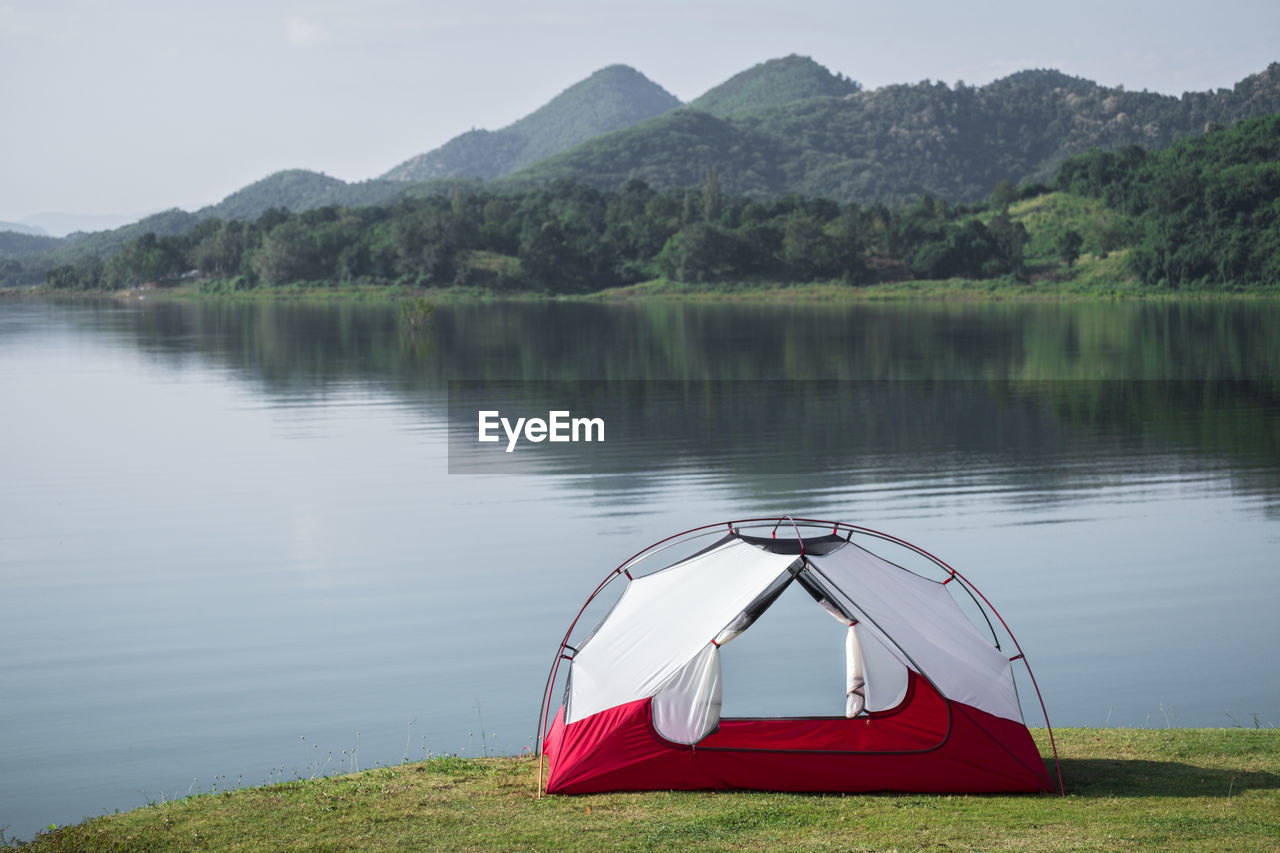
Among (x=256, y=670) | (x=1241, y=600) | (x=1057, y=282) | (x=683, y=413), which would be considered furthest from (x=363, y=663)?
(x=1057, y=282)

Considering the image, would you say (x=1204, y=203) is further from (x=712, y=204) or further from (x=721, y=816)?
(x=721, y=816)

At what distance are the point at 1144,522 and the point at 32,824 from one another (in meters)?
17.2

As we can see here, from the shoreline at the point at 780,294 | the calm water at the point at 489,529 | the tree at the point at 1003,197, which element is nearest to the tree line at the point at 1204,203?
the shoreline at the point at 780,294

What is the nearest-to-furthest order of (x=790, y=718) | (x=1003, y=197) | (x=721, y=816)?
(x=721, y=816) → (x=790, y=718) → (x=1003, y=197)

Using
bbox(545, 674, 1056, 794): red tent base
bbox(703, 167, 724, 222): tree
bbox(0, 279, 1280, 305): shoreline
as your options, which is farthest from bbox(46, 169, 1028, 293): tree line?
bbox(545, 674, 1056, 794): red tent base

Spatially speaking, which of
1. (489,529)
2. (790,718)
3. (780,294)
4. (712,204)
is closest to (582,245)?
(712,204)

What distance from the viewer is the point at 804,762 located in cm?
934

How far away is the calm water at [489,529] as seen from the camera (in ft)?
40.5

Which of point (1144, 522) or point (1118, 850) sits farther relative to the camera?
point (1144, 522)

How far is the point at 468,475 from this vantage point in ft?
88.4

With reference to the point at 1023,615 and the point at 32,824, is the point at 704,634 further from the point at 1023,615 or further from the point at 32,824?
the point at 1023,615

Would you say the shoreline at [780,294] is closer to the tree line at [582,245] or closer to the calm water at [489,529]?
the tree line at [582,245]

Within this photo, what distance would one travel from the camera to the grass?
798cm

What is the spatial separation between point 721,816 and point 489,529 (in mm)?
13210
